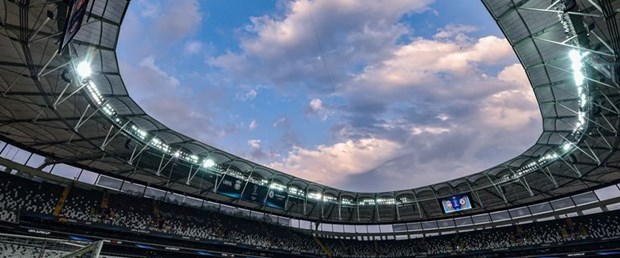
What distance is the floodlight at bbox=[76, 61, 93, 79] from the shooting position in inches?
659

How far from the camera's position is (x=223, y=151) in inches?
1232

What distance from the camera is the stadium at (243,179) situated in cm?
1541

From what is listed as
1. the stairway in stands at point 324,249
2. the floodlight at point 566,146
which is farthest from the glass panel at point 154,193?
the floodlight at point 566,146

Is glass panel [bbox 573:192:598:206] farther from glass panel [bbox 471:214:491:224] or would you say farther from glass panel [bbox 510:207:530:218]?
glass panel [bbox 471:214:491:224]

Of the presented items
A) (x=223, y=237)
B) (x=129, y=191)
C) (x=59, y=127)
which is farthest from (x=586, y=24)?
(x=129, y=191)

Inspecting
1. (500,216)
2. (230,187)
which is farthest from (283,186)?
(500,216)

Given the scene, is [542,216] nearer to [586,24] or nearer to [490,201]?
[490,201]

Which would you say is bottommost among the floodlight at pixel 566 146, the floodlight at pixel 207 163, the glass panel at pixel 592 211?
the glass panel at pixel 592 211

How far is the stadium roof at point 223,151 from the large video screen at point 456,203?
2127mm

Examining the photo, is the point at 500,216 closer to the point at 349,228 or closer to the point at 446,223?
the point at 446,223

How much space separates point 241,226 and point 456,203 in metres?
28.2

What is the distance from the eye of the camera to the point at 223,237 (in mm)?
37375

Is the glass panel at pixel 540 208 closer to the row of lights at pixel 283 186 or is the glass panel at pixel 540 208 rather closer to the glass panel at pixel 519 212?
the glass panel at pixel 519 212

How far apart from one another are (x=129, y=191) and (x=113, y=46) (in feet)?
73.1
